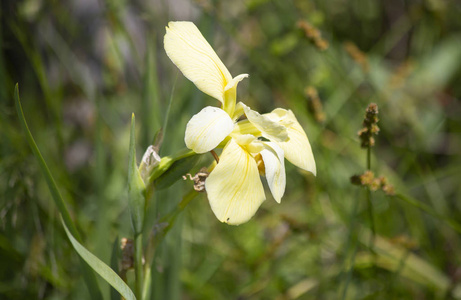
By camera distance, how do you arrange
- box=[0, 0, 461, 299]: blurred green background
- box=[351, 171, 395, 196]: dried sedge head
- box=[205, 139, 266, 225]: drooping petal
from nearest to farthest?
box=[205, 139, 266, 225]: drooping petal < box=[351, 171, 395, 196]: dried sedge head < box=[0, 0, 461, 299]: blurred green background

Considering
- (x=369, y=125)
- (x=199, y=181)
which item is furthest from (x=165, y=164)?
(x=369, y=125)

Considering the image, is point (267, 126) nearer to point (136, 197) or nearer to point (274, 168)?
point (274, 168)

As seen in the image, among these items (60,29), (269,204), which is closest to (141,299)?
(269,204)

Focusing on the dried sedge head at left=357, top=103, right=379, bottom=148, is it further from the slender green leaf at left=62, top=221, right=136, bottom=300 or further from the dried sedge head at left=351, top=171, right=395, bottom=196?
the slender green leaf at left=62, top=221, right=136, bottom=300

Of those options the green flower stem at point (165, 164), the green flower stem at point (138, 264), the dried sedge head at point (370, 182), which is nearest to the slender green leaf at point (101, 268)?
the green flower stem at point (138, 264)

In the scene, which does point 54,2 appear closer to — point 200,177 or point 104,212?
point 104,212

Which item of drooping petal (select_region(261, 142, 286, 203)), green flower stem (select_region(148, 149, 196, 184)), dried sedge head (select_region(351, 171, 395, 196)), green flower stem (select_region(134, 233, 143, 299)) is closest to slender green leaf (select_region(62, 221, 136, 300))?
green flower stem (select_region(134, 233, 143, 299))
